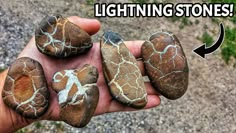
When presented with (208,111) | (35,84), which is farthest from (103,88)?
(208,111)

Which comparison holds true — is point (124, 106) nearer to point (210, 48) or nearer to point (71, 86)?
point (71, 86)

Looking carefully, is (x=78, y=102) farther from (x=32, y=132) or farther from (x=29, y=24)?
(x=29, y=24)

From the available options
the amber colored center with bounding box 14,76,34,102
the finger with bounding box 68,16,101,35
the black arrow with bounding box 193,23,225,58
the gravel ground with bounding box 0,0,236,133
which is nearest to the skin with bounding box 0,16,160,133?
the finger with bounding box 68,16,101,35

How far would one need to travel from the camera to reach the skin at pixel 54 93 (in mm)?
2543

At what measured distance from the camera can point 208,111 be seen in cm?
430

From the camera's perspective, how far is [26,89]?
2504 mm

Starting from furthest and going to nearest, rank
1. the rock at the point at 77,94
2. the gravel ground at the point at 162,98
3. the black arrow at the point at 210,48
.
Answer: the black arrow at the point at 210,48 < the gravel ground at the point at 162,98 < the rock at the point at 77,94

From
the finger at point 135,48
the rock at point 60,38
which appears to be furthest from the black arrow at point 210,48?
the rock at point 60,38

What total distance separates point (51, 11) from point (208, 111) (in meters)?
2.20

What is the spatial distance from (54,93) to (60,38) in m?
0.36

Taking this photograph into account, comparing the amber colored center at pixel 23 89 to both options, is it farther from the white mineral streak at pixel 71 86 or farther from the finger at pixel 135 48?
the finger at pixel 135 48

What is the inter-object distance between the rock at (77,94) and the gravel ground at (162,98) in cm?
135

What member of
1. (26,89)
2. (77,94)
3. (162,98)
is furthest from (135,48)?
(162,98)

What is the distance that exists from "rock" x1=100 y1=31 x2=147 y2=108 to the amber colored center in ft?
1.58
